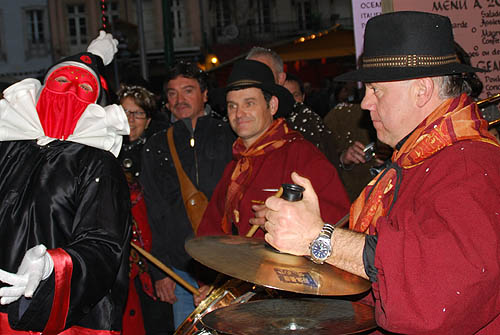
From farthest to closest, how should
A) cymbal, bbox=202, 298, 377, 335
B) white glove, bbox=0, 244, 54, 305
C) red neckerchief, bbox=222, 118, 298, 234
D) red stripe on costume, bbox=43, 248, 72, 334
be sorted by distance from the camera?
red neckerchief, bbox=222, 118, 298, 234 → red stripe on costume, bbox=43, 248, 72, 334 → white glove, bbox=0, 244, 54, 305 → cymbal, bbox=202, 298, 377, 335

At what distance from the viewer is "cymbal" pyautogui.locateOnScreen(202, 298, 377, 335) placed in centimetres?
204

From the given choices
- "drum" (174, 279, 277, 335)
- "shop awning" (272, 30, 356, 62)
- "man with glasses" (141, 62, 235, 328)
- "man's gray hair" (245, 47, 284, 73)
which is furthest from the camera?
"shop awning" (272, 30, 356, 62)

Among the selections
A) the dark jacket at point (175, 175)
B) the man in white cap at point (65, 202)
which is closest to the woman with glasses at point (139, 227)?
the dark jacket at point (175, 175)

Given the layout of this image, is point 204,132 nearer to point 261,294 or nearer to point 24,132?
point 24,132

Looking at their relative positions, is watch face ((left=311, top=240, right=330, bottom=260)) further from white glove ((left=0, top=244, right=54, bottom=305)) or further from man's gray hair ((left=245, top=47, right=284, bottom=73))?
man's gray hair ((left=245, top=47, right=284, bottom=73))

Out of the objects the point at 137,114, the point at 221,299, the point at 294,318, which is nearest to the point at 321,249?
the point at 294,318

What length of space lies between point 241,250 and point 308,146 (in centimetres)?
178

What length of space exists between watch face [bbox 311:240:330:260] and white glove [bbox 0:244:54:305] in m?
1.12

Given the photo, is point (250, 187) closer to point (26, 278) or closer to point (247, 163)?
point (247, 163)

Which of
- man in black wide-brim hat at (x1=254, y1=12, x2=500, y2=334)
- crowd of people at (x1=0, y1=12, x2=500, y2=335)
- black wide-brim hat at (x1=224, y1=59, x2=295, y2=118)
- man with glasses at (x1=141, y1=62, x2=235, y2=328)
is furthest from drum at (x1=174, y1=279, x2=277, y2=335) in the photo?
man with glasses at (x1=141, y1=62, x2=235, y2=328)

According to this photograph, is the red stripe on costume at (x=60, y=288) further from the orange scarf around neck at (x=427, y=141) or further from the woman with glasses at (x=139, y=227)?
the woman with glasses at (x=139, y=227)

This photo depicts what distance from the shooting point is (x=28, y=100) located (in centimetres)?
327

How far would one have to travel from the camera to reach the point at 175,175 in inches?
194

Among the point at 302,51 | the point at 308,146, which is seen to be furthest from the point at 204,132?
the point at 302,51
